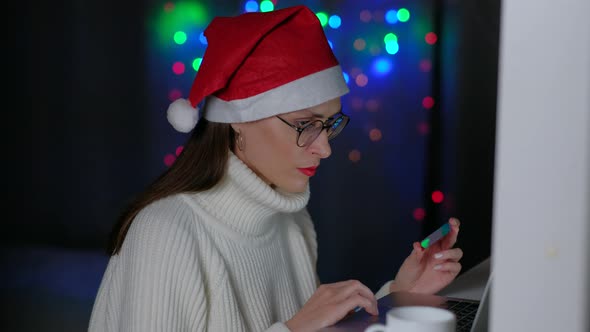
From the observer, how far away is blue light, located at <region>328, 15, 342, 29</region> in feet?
10.6

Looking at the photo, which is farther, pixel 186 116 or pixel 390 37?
pixel 390 37

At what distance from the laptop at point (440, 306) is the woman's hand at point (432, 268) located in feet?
0.07

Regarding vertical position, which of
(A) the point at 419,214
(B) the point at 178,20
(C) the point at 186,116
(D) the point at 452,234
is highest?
(B) the point at 178,20

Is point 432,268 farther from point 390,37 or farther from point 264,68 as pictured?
point 390,37

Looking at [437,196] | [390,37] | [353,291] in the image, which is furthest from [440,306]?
[390,37]

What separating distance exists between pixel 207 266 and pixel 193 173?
0.62 ft

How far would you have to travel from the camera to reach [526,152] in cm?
50

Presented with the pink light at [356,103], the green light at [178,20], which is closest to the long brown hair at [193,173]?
the pink light at [356,103]

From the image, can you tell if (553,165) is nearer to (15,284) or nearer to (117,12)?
(15,284)

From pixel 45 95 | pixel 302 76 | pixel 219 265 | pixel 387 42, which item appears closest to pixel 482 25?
pixel 387 42

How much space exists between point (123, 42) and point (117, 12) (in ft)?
0.52

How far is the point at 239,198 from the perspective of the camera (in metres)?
1.41

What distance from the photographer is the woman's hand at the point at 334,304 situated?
113cm

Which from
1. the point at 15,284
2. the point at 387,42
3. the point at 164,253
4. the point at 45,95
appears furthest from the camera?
the point at 45,95
